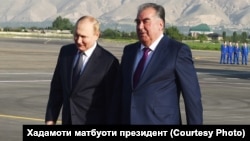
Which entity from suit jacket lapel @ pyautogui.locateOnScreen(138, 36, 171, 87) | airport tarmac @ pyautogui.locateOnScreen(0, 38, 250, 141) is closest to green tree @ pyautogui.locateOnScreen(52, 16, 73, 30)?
airport tarmac @ pyautogui.locateOnScreen(0, 38, 250, 141)

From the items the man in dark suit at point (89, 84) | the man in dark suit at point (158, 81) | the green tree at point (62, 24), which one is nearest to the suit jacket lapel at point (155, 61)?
the man in dark suit at point (158, 81)

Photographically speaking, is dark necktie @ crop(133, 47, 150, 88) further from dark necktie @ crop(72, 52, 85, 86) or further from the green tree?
the green tree

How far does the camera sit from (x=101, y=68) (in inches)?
278

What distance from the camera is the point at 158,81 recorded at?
656 centimetres

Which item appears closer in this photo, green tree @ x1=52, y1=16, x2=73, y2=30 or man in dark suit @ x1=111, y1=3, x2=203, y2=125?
man in dark suit @ x1=111, y1=3, x2=203, y2=125

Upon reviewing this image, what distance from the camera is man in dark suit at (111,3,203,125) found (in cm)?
655

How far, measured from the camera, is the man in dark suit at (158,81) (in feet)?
21.5

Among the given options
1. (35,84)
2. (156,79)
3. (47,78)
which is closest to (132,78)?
(156,79)

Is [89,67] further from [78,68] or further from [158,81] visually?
[158,81]

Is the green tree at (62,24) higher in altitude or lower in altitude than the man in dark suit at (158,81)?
lower

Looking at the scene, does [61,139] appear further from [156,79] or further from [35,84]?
[35,84]

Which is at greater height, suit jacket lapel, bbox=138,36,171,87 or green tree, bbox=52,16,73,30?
suit jacket lapel, bbox=138,36,171,87

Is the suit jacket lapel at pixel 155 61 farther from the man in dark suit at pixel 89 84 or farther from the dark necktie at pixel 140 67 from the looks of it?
the man in dark suit at pixel 89 84

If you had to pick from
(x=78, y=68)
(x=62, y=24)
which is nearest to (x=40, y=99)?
(x=78, y=68)
